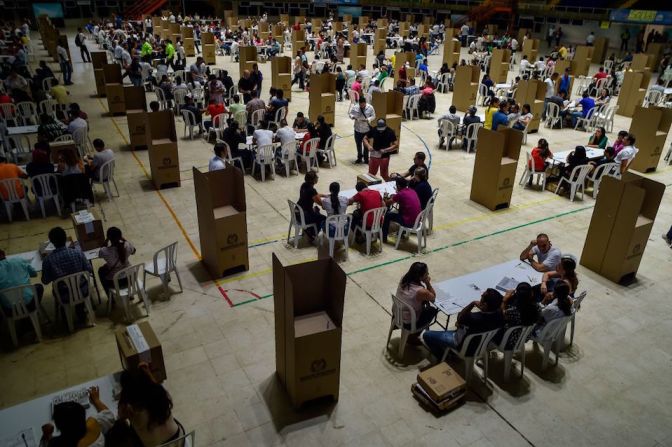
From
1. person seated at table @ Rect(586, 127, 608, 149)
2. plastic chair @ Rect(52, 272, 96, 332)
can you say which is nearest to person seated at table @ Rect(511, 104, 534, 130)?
person seated at table @ Rect(586, 127, 608, 149)

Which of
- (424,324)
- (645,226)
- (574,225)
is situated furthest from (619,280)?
(424,324)

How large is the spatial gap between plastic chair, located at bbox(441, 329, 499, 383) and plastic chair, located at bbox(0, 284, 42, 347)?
4617 millimetres

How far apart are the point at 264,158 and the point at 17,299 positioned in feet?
18.7

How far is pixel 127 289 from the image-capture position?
6410mm

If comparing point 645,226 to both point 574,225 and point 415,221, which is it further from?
point 415,221

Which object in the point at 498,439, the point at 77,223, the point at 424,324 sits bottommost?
the point at 498,439

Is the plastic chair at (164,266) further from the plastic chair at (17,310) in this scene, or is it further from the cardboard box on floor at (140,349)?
the cardboard box on floor at (140,349)

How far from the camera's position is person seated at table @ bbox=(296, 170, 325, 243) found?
7827 millimetres

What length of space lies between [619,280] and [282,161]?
21.2 ft

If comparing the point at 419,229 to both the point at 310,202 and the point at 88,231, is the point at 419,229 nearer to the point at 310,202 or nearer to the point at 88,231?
the point at 310,202

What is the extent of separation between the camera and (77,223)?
6922mm

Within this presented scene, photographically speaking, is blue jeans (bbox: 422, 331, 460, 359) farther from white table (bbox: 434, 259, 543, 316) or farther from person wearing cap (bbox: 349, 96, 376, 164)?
person wearing cap (bbox: 349, 96, 376, 164)

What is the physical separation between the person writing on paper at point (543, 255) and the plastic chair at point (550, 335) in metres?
1.00

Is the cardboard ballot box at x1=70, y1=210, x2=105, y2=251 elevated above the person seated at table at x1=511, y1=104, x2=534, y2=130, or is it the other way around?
the person seated at table at x1=511, y1=104, x2=534, y2=130
